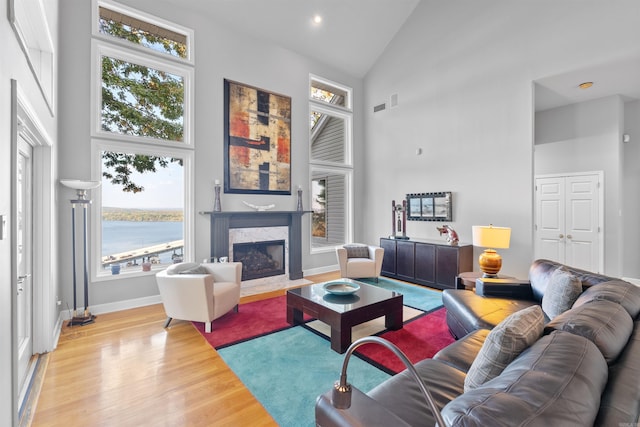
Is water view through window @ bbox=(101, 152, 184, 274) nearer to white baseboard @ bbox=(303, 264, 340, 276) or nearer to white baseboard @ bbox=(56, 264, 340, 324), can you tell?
white baseboard @ bbox=(56, 264, 340, 324)

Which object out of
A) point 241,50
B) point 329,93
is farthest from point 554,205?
point 241,50

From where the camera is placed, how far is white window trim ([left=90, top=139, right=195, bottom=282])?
3.88m

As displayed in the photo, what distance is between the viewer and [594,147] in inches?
196

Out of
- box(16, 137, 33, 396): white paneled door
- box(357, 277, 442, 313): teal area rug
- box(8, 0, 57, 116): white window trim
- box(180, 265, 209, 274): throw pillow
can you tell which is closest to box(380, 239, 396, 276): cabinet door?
box(357, 277, 442, 313): teal area rug

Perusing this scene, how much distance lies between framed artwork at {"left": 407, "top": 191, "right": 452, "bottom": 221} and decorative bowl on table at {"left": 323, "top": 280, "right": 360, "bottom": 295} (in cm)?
287

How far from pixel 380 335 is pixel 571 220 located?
14.7 feet

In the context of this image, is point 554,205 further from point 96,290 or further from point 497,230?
point 96,290

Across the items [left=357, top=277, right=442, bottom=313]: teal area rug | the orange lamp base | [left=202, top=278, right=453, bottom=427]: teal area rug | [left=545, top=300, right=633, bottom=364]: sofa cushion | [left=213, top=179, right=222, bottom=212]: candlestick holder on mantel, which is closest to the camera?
[left=545, top=300, right=633, bottom=364]: sofa cushion

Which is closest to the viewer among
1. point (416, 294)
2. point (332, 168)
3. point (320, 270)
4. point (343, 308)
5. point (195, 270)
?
point (343, 308)

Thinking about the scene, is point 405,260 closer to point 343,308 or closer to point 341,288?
point 341,288

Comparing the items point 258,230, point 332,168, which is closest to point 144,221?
Answer: point 258,230

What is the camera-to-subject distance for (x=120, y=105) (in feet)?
13.6

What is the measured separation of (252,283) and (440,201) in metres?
3.81

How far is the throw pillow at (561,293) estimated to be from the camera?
2221 millimetres
